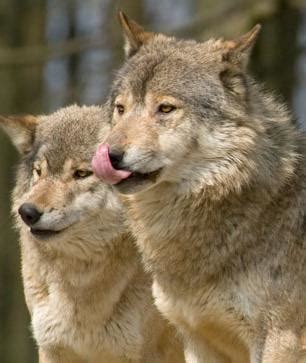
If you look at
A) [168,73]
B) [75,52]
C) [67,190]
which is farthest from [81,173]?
[75,52]

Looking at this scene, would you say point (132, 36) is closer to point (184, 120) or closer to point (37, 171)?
point (184, 120)

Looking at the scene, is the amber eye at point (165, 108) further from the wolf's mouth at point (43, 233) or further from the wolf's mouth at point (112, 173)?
the wolf's mouth at point (43, 233)

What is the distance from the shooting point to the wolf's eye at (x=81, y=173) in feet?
29.8

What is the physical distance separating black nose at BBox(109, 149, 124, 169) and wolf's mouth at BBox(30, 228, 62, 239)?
1359mm

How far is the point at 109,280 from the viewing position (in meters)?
9.31

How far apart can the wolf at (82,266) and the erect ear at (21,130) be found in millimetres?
141

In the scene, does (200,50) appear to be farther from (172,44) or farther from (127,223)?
(127,223)

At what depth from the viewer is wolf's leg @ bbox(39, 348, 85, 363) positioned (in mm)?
9234

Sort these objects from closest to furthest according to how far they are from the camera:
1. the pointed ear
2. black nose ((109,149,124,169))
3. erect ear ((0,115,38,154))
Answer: black nose ((109,149,124,169)), the pointed ear, erect ear ((0,115,38,154))

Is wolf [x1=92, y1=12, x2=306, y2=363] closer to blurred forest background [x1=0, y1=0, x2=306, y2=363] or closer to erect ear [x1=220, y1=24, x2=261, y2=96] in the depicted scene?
erect ear [x1=220, y1=24, x2=261, y2=96]

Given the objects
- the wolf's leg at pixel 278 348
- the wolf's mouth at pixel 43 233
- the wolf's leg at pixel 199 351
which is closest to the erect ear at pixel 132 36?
the wolf's mouth at pixel 43 233

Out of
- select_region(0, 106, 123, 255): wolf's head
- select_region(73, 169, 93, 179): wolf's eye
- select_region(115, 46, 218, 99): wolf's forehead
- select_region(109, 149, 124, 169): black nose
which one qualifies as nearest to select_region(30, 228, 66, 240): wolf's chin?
select_region(0, 106, 123, 255): wolf's head

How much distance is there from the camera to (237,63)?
323 inches

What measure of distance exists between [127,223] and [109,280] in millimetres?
859
